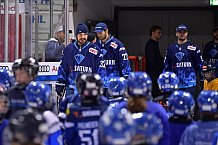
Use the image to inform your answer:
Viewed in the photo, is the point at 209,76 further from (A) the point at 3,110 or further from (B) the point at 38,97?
(A) the point at 3,110

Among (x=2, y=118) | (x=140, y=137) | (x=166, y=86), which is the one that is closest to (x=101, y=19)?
(x=166, y=86)

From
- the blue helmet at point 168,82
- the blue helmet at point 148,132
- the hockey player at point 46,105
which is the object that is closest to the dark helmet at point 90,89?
the hockey player at point 46,105

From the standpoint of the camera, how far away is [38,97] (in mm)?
4824

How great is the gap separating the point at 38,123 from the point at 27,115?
0.31 ft

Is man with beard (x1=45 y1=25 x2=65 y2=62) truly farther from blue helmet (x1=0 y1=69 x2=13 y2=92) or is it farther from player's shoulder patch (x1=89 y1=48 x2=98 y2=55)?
blue helmet (x1=0 y1=69 x2=13 y2=92)

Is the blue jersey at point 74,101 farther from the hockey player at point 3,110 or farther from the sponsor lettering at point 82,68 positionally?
the sponsor lettering at point 82,68

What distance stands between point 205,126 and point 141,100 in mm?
584

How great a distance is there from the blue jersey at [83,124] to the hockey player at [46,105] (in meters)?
0.14

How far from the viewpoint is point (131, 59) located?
45.3ft

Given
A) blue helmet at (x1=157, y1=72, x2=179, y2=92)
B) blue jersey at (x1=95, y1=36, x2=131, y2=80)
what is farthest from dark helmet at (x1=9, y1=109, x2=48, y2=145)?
blue jersey at (x1=95, y1=36, x2=131, y2=80)

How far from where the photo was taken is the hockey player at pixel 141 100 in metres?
4.45

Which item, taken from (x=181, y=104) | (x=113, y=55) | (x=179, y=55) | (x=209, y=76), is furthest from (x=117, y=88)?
(x=209, y=76)

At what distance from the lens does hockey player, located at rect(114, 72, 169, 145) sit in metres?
4.45

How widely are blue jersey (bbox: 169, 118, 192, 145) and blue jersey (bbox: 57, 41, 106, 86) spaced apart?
10.6ft
